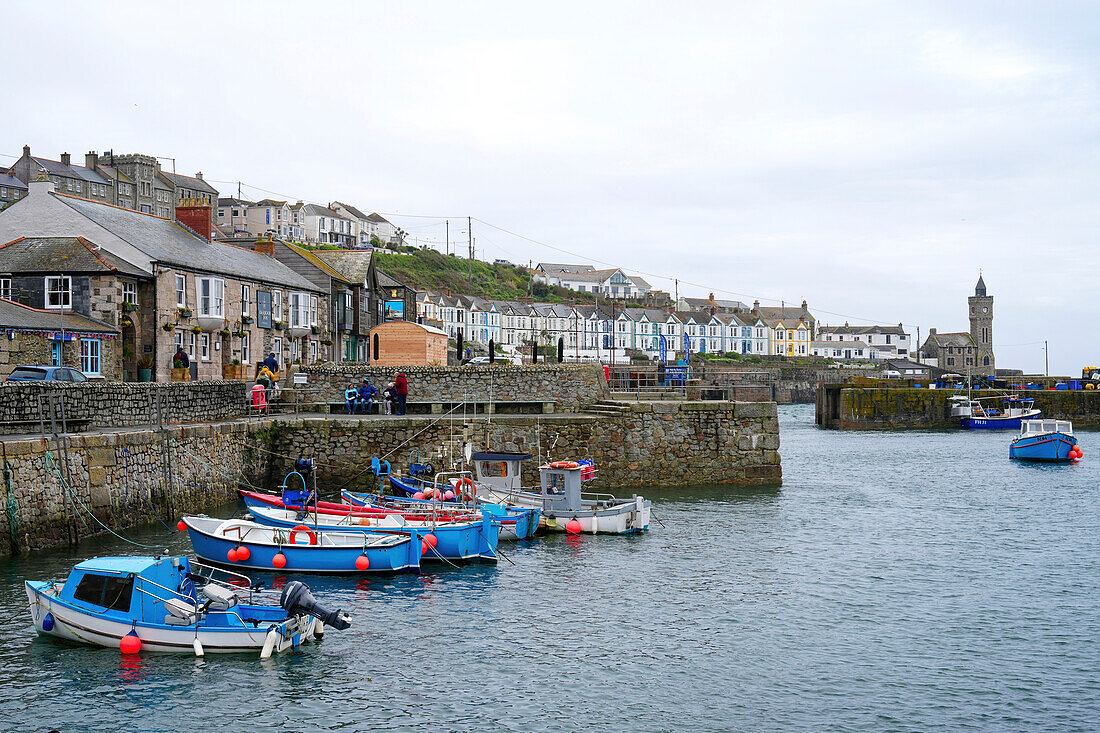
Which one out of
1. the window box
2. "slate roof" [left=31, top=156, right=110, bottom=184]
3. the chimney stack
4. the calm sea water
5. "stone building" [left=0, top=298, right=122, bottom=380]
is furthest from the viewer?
"slate roof" [left=31, top=156, right=110, bottom=184]

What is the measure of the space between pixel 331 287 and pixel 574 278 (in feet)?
441

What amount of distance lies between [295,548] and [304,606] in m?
5.28

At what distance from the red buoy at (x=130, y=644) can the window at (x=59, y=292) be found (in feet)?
81.1

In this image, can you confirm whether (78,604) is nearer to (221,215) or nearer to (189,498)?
(189,498)

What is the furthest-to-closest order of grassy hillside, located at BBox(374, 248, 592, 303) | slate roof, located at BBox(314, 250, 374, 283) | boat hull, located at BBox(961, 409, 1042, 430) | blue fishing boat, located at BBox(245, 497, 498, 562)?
grassy hillside, located at BBox(374, 248, 592, 303) → boat hull, located at BBox(961, 409, 1042, 430) → slate roof, located at BBox(314, 250, 374, 283) → blue fishing boat, located at BBox(245, 497, 498, 562)

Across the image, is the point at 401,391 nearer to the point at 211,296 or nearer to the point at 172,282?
the point at 172,282

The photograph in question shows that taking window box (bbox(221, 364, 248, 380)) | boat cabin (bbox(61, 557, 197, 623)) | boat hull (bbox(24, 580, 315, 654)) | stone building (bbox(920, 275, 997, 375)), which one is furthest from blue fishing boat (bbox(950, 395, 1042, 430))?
stone building (bbox(920, 275, 997, 375))

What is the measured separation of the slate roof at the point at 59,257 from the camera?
3716cm

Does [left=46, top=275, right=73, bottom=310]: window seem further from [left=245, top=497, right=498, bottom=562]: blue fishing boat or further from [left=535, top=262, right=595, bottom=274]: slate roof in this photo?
[left=535, top=262, right=595, bottom=274]: slate roof

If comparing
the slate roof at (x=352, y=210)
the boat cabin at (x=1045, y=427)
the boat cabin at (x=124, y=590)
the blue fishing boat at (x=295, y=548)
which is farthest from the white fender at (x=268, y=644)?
the slate roof at (x=352, y=210)

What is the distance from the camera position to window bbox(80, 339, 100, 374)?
118ft

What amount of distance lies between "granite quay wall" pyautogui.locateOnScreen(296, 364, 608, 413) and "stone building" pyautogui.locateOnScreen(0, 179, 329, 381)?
7.05 m

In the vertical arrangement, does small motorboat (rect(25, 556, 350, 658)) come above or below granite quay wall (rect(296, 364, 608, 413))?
below

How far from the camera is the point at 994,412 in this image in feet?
264
